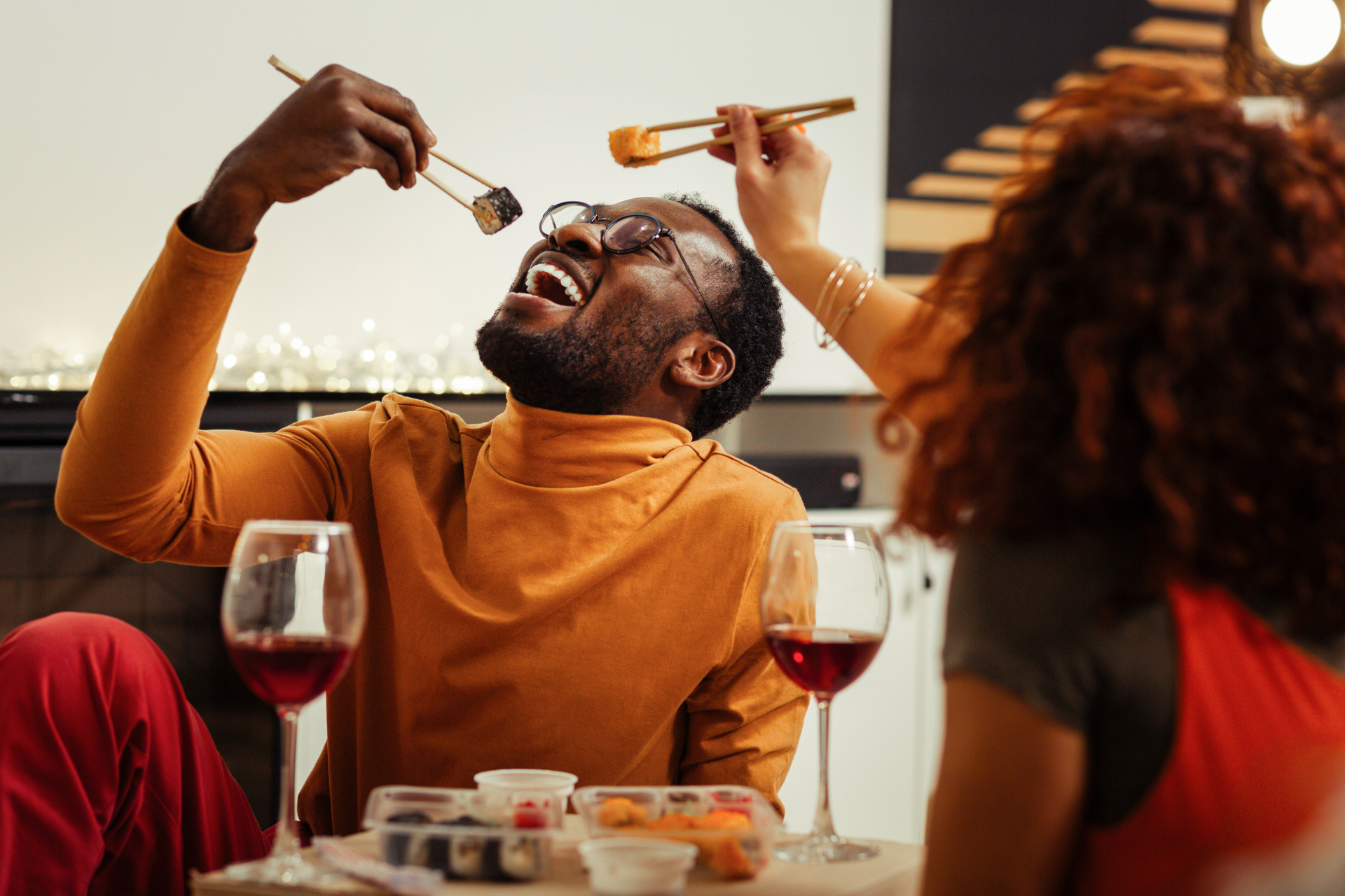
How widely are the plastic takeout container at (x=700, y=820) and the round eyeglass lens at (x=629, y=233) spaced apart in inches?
37.0

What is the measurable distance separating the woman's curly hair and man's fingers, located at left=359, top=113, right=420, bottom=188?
83 centimetres

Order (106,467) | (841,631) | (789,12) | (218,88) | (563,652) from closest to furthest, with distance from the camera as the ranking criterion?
(841,631)
(106,467)
(563,652)
(218,88)
(789,12)

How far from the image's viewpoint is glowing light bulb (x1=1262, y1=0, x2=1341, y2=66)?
2193 millimetres

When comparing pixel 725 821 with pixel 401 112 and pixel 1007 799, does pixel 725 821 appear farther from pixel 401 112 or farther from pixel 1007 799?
pixel 401 112

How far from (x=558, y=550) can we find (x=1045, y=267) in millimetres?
842

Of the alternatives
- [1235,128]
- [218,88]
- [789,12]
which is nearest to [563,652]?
[1235,128]

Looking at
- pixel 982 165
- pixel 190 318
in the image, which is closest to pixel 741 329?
pixel 190 318

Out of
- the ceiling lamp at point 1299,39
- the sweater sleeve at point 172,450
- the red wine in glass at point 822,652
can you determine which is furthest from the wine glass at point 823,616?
the ceiling lamp at point 1299,39

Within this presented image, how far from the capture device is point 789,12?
3041 mm

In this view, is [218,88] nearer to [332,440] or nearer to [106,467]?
[332,440]

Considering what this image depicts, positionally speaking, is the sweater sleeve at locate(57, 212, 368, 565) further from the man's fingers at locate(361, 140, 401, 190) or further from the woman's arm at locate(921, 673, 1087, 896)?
the woman's arm at locate(921, 673, 1087, 896)

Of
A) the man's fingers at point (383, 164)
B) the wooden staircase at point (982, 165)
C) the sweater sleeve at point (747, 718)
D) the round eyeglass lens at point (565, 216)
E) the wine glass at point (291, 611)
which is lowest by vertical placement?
the sweater sleeve at point (747, 718)

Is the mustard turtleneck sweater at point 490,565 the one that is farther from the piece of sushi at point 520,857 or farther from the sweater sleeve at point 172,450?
the piece of sushi at point 520,857

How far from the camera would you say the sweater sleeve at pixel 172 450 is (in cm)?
118
